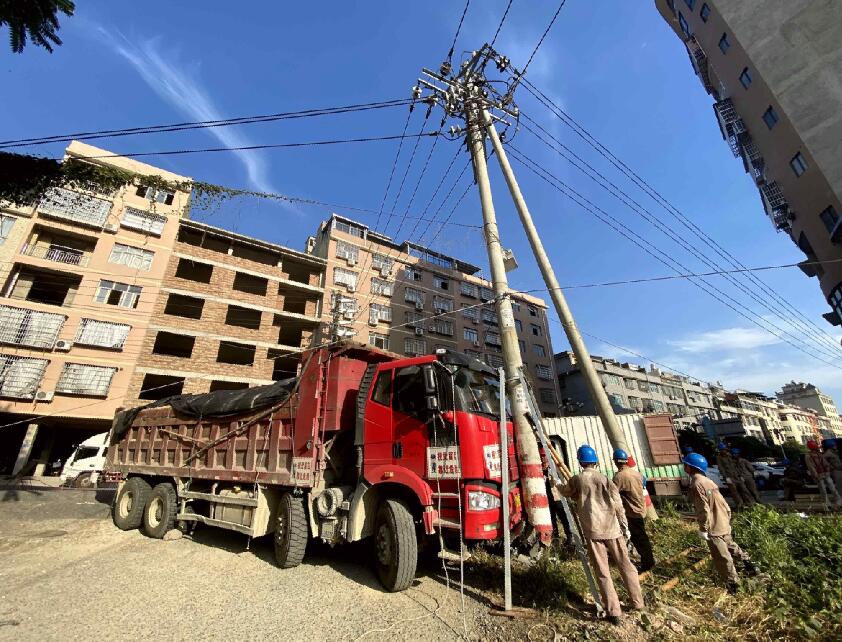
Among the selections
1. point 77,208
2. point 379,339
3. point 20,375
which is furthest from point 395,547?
point 77,208

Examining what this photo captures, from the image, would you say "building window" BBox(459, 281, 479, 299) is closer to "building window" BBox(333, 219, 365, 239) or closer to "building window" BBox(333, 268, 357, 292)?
"building window" BBox(333, 219, 365, 239)

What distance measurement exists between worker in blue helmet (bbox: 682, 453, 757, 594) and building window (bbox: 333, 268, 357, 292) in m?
28.2

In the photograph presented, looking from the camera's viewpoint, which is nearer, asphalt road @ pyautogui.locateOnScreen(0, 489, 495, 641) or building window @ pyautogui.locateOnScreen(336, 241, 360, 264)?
asphalt road @ pyautogui.locateOnScreen(0, 489, 495, 641)

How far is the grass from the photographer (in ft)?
11.5

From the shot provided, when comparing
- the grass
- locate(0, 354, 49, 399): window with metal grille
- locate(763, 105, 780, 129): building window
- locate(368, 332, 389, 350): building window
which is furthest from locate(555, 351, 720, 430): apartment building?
locate(0, 354, 49, 399): window with metal grille

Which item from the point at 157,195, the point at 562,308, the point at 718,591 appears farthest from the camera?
the point at 157,195

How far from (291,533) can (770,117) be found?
107ft

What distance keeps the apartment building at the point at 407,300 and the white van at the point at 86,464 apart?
1453cm

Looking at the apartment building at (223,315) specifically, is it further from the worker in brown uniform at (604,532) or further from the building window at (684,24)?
the building window at (684,24)

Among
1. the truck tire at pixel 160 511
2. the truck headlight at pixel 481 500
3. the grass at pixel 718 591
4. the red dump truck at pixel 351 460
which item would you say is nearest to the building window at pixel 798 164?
the grass at pixel 718 591

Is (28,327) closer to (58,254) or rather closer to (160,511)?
(58,254)

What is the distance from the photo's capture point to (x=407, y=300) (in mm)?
34469

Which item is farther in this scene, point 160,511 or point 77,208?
point 77,208

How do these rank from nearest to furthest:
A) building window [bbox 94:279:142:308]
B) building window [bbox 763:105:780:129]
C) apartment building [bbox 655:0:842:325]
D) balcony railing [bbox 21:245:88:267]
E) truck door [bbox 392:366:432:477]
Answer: truck door [bbox 392:366:432:477]
apartment building [bbox 655:0:842:325]
balcony railing [bbox 21:245:88:267]
building window [bbox 763:105:780:129]
building window [bbox 94:279:142:308]
